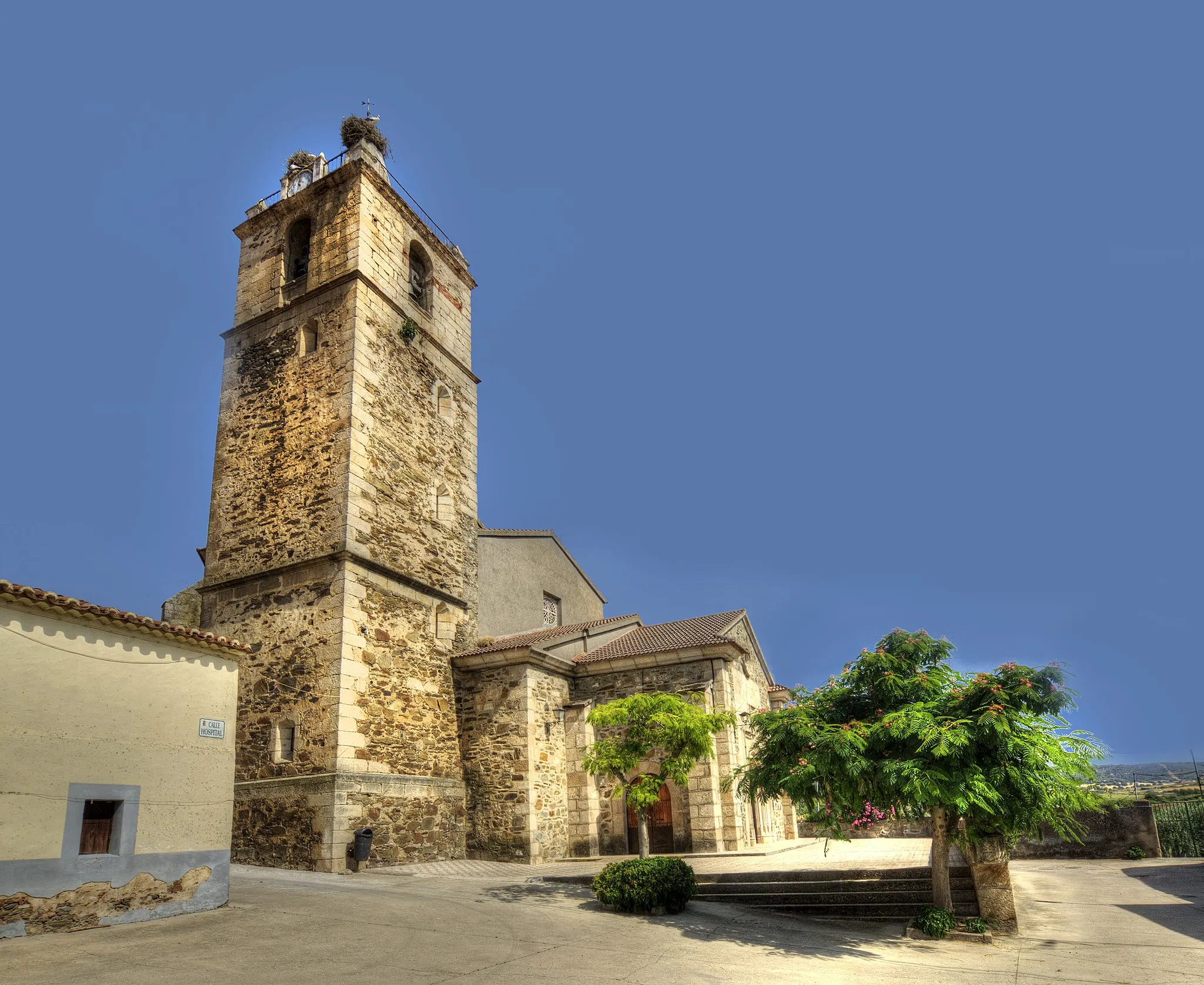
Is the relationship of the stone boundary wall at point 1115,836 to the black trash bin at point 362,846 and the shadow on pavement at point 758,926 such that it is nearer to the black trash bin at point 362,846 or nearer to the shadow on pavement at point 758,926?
the shadow on pavement at point 758,926

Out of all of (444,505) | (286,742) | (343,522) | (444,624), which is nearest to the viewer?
(286,742)

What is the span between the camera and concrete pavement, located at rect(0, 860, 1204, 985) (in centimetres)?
755

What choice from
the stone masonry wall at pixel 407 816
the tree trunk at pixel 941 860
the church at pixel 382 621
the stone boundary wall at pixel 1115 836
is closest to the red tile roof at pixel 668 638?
the church at pixel 382 621

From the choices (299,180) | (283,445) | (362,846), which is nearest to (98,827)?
(362,846)

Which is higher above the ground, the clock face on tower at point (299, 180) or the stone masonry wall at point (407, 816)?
the clock face on tower at point (299, 180)

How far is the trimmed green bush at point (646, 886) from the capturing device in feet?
37.5

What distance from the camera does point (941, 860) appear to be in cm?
1099

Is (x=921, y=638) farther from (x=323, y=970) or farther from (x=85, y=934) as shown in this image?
(x=85, y=934)

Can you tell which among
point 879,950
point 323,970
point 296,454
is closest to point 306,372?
point 296,454

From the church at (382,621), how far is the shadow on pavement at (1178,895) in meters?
7.82

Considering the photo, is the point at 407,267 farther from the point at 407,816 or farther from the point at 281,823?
the point at 281,823

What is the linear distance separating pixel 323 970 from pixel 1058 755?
8570 millimetres

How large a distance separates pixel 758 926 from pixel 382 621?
381 inches

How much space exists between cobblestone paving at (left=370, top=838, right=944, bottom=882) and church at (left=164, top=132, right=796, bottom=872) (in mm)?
563
